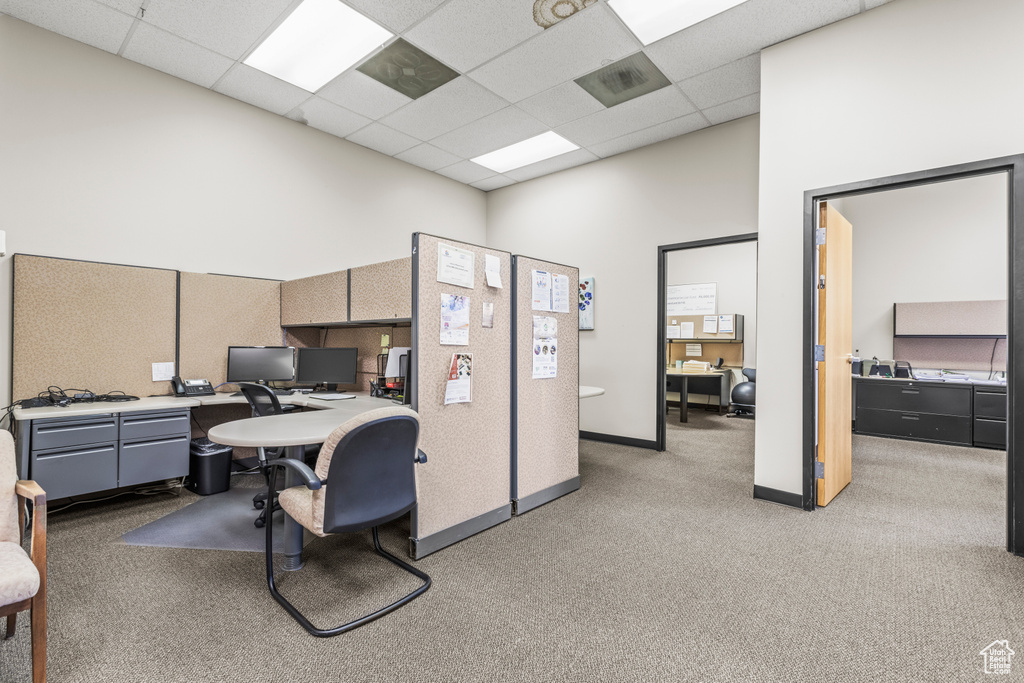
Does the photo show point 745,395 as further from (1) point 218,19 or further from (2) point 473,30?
(1) point 218,19

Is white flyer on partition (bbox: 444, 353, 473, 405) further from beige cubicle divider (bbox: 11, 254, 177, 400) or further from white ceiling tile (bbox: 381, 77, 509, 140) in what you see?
beige cubicle divider (bbox: 11, 254, 177, 400)

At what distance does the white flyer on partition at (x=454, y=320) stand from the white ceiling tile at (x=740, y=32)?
1.96 meters

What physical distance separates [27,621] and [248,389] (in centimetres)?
124

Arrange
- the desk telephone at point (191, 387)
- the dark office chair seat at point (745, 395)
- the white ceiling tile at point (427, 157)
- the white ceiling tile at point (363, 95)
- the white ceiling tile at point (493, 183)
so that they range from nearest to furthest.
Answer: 1. the desk telephone at point (191, 387)
2. the white ceiling tile at point (363, 95)
3. the white ceiling tile at point (427, 157)
4. the white ceiling tile at point (493, 183)
5. the dark office chair seat at point (745, 395)

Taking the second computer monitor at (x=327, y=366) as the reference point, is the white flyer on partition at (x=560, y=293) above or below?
above

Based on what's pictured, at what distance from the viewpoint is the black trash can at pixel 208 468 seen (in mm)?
2893

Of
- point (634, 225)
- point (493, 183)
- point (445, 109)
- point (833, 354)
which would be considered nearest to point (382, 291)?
point (445, 109)

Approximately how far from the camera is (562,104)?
3.45m

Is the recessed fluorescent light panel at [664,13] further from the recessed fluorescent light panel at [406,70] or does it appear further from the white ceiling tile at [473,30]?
the recessed fluorescent light panel at [406,70]

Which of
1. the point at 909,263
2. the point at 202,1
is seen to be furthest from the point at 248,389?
the point at 909,263

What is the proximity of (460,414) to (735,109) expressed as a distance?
3.07 meters

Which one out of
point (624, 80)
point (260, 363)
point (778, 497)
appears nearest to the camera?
point (778, 497)

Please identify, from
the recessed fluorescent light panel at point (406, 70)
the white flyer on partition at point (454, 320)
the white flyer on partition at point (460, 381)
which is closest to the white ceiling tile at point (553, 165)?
the recessed fluorescent light panel at point (406, 70)

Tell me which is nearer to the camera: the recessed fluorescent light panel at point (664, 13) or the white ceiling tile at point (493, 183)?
the recessed fluorescent light panel at point (664, 13)
